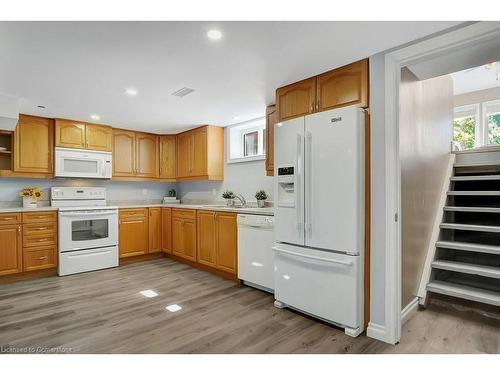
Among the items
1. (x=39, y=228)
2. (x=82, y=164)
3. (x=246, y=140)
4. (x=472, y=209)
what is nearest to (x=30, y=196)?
(x=39, y=228)

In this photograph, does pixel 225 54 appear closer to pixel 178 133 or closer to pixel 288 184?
pixel 288 184

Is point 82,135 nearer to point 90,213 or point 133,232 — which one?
point 90,213

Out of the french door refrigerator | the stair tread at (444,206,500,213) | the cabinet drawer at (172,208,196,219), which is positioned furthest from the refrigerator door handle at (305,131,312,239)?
the cabinet drawer at (172,208,196,219)

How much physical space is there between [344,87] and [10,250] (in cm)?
433

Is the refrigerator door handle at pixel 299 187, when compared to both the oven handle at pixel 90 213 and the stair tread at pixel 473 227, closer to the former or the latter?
the stair tread at pixel 473 227

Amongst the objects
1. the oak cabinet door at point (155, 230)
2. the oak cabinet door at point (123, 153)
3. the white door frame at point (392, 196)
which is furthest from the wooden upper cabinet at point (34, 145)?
the white door frame at point (392, 196)

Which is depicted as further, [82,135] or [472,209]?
[82,135]

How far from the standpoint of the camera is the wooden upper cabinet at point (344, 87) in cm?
234

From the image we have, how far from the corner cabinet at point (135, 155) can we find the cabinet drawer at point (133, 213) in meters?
0.68

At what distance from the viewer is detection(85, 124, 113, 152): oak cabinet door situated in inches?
177

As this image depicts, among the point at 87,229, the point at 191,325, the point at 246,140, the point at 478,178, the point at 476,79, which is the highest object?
the point at 476,79

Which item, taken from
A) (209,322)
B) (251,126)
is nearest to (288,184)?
(209,322)

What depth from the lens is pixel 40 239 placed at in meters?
3.88

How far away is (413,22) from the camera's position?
1.81m
